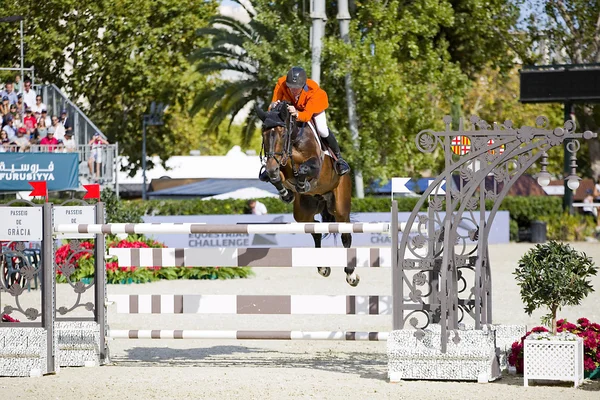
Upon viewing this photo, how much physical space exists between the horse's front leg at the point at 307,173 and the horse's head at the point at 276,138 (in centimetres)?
25

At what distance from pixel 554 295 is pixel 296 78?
10.3 ft

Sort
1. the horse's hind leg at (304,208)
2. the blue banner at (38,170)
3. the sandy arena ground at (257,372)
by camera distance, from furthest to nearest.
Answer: the blue banner at (38,170)
the horse's hind leg at (304,208)
the sandy arena ground at (257,372)

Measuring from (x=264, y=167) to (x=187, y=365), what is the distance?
1892 mm

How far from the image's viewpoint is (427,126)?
30.6 m

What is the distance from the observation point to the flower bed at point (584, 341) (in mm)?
7539

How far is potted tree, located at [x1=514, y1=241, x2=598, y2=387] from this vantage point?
7.34m

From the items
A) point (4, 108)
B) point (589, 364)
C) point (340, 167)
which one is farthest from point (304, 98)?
point (4, 108)

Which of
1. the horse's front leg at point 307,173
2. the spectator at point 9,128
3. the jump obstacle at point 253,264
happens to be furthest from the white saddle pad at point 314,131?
the spectator at point 9,128

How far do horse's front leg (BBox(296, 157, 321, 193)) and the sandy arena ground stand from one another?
63.0 inches

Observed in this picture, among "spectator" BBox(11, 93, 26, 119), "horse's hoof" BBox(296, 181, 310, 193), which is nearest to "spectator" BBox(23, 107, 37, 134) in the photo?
"spectator" BBox(11, 93, 26, 119)

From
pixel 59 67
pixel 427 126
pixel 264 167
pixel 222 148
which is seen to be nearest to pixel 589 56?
pixel 427 126

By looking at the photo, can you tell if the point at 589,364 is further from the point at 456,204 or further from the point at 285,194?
the point at 285,194

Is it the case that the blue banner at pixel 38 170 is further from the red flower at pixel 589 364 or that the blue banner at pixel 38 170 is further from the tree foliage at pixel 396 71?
the red flower at pixel 589 364

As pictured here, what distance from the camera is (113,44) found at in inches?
1286
